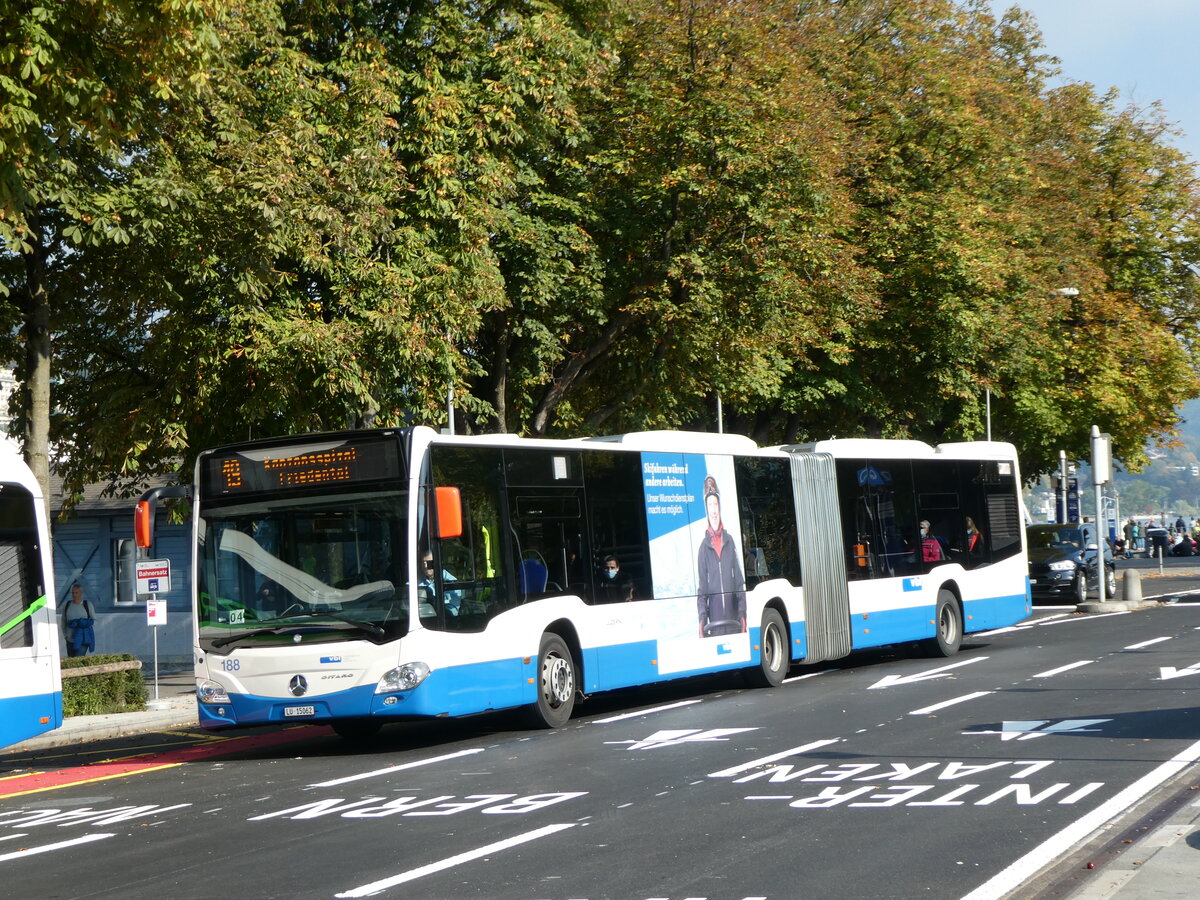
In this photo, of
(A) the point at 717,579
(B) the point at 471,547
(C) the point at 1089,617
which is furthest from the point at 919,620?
(C) the point at 1089,617

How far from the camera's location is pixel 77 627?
90.9 feet

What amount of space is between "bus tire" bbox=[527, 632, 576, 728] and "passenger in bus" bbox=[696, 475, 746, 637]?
114 inches

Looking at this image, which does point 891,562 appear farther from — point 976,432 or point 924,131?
point 976,432

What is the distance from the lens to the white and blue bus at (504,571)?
13984 mm

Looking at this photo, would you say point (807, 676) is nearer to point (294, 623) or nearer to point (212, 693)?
point (294, 623)

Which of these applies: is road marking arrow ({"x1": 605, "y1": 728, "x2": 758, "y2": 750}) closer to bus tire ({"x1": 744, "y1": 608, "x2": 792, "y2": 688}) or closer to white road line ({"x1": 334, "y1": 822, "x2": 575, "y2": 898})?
white road line ({"x1": 334, "y1": 822, "x2": 575, "y2": 898})

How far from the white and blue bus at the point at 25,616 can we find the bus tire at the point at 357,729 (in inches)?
124

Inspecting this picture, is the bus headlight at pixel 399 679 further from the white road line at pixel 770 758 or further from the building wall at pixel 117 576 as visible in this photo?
the building wall at pixel 117 576

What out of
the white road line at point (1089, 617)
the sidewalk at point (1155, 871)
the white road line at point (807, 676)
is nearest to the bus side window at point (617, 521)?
the white road line at point (807, 676)

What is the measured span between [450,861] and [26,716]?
611 centimetres

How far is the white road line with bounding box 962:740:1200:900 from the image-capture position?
7.29 m

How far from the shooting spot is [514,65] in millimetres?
22359

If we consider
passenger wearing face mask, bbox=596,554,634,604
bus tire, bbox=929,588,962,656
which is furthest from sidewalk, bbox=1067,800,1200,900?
bus tire, bbox=929,588,962,656

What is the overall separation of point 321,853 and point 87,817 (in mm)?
2926
